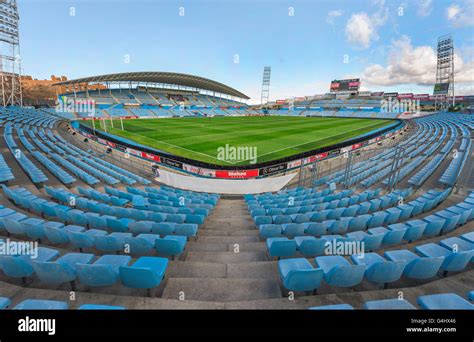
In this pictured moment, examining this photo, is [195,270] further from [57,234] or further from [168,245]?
[57,234]

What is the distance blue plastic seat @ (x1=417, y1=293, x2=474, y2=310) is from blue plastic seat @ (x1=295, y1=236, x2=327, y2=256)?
166 cm

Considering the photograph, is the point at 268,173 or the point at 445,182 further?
the point at 268,173

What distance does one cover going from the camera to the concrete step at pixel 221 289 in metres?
3.45

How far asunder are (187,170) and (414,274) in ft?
Result: 49.6

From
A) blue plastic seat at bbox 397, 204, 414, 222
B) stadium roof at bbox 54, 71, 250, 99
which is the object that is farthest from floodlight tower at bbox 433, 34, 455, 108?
blue plastic seat at bbox 397, 204, 414, 222

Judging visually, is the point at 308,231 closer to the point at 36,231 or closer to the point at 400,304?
the point at 400,304

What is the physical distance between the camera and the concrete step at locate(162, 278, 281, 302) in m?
3.45

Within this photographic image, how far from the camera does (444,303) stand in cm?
271

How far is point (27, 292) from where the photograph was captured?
11.0ft

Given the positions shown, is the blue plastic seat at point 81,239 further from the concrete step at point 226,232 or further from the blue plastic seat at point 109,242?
the concrete step at point 226,232

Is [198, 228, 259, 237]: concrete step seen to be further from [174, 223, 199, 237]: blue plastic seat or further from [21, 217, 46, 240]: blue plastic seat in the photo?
[21, 217, 46, 240]: blue plastic seat

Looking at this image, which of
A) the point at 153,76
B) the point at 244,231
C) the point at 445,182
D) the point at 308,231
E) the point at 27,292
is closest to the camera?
the point at 27,292
